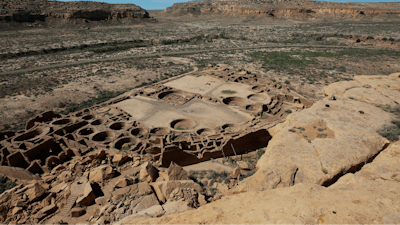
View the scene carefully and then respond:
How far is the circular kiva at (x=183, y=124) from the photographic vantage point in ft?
74.2

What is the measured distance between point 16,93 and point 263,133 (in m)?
33.7

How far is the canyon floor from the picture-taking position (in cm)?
845

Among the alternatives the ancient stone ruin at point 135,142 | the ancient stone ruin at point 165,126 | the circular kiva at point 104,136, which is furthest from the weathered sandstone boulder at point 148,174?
the circular kiva at point 104,136

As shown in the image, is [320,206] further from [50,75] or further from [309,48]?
[309,48]

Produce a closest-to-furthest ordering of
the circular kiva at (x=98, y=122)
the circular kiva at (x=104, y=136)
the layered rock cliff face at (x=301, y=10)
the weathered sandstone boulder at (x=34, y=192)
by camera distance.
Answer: the weathered sandstone boulder at (x=34, y=192) < the circular kiva at (x=104, y=136) < the circular kiva at (x=98, y=122) < the layered rock cliff face at (x=301, y=10)

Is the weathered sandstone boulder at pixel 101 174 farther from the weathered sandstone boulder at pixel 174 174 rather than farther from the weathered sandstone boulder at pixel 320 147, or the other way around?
the weathered sandstone boulder at pixel 320 147

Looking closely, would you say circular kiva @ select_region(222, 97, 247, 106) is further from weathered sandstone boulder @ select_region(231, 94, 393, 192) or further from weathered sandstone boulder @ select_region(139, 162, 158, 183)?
weathered sandstone boulder @ select_region(139, 162, 158, 183)

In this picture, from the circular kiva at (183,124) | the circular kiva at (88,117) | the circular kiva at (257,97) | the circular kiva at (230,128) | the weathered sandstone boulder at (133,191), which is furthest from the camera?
the circular kiva at (257,97)

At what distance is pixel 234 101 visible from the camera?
28797 mm

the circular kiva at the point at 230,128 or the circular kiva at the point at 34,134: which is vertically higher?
the circular kiva at the point at 230,128

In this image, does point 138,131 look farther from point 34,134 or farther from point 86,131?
point 34,134

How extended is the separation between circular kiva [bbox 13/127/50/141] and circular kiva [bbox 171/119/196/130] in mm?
11710

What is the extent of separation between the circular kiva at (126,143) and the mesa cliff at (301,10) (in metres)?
116

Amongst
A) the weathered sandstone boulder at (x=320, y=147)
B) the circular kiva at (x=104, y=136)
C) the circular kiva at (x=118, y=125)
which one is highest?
the weathered sandstone boulder at (x=320, y=147)
